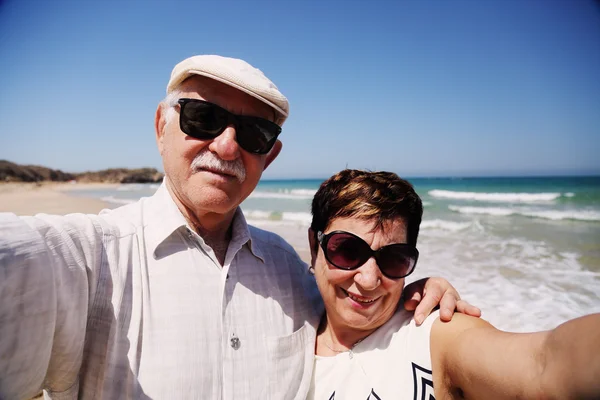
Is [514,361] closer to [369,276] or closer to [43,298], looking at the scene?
[369,276]

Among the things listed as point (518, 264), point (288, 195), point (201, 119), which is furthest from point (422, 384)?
point (288, 195)

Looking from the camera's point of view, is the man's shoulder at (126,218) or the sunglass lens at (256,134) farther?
the sunglass lens at (256,134)

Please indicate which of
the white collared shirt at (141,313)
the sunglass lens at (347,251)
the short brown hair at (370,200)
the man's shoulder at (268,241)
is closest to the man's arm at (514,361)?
the sunglass lens at (347,251)

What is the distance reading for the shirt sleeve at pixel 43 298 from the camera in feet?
3.64

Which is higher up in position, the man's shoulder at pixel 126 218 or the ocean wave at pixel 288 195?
the man's shoulder at pixel 126 218

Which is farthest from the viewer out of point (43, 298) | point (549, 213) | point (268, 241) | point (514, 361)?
point (549, 213)

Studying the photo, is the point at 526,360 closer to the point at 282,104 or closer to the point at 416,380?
the point at 416,380

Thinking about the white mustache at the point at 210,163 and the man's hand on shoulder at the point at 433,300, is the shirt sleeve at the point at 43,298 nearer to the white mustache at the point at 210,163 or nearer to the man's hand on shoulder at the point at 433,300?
the white mustache at the point at 210,163

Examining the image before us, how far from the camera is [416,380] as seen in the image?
169cm

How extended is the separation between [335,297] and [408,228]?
2.09 ft

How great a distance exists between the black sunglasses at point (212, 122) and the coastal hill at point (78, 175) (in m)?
52.5

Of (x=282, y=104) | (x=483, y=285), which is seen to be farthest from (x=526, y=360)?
(x=483, y=285)

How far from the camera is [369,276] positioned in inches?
79.0

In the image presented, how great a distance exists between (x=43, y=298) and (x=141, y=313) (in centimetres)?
43
